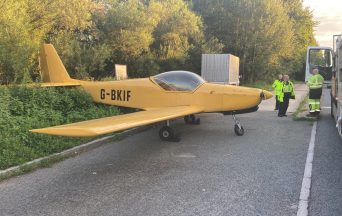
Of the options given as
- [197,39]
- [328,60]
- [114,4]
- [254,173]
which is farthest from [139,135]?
[197,39]

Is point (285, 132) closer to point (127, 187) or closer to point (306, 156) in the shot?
point (306, 156)

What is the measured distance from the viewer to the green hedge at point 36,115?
7.83 m

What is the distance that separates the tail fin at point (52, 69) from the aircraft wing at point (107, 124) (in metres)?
4.37

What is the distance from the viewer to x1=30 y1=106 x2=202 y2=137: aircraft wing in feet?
18.7

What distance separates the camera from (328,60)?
19.4m

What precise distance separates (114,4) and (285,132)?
60.4 ft

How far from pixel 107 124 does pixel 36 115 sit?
13.0ft

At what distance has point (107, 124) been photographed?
665 centimetres

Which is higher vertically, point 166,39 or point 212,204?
point 166,39

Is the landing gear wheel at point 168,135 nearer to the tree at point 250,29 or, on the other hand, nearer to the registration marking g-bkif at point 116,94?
the registration marking g-bkif at point 116,94

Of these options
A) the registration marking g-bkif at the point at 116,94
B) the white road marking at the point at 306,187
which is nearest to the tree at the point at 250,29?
the registration marking g-bkif at the point at 116,94

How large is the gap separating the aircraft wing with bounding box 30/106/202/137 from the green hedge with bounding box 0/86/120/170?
1.65 metres

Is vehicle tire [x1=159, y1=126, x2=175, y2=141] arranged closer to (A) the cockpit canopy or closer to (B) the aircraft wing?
(B) the aircraft wing

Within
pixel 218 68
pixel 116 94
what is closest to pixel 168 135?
pixel 116 94
